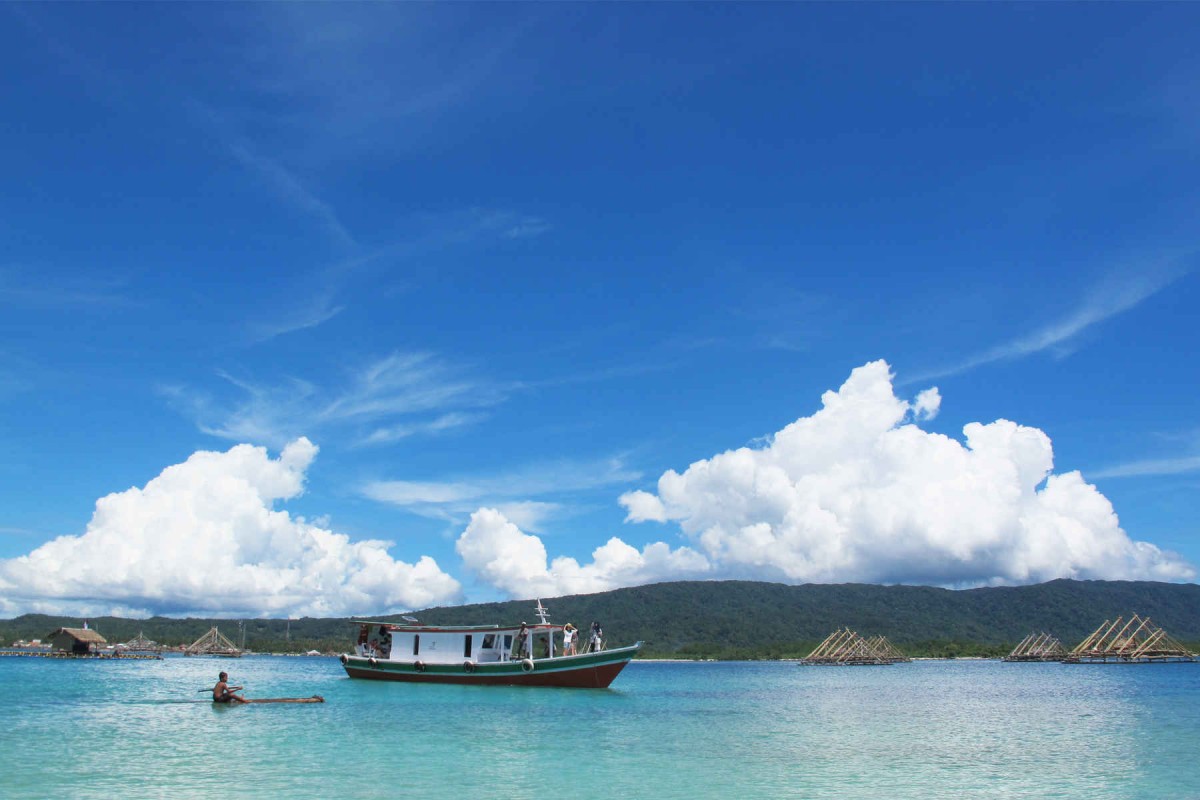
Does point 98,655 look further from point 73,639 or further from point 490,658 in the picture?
point 490,658

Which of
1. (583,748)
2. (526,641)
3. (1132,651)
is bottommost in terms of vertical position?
(1132,651)

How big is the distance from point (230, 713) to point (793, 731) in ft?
66.3

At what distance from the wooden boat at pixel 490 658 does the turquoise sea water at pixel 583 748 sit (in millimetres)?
1437

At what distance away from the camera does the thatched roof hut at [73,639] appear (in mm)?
106688

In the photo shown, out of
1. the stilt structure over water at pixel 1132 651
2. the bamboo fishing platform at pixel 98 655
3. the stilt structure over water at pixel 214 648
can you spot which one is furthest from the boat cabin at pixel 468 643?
the stilt structure over water at pixel 214 648

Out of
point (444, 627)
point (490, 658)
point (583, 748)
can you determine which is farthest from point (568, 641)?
point (583, 748)

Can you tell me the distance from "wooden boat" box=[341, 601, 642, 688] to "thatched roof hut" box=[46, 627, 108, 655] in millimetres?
74135

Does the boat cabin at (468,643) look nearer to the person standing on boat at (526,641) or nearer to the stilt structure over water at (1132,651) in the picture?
the person standing on boat at (526,641)

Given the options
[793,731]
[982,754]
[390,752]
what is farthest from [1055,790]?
[390,752]

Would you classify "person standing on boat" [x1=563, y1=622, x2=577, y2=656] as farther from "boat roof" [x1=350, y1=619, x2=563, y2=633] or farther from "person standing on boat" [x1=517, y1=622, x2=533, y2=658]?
"person standing on boat" [x1=517, y1=622, x2=533, y2=658]

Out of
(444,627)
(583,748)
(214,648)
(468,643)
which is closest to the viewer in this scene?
(583,748)

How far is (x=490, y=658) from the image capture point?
45.3 meters

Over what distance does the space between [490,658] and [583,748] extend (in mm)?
21728

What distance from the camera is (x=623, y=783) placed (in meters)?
19.0
